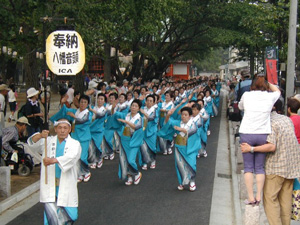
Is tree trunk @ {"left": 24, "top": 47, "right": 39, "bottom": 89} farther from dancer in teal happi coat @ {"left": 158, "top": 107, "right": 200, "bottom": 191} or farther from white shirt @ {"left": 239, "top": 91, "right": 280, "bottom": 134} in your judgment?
white shirt @ {"left": 239, "top": 91, "right": 280, "bottom": 134}

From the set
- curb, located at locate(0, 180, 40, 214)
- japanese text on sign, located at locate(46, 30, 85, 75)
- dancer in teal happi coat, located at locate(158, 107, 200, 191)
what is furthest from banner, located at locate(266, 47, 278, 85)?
curb, located at locate(0, 180, 40, 214)

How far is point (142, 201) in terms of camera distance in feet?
24.8

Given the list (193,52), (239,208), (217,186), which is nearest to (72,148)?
(239,208)

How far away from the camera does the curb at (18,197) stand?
7.10 m

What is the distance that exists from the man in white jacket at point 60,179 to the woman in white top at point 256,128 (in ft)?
6.71

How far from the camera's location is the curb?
23.3 feet

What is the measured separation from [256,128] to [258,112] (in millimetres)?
180

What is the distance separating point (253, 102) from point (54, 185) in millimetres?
2564

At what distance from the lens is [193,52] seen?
31.3 m

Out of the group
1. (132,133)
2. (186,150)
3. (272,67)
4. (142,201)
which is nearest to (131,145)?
(132,133)

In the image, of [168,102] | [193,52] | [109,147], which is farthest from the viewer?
[193,52]

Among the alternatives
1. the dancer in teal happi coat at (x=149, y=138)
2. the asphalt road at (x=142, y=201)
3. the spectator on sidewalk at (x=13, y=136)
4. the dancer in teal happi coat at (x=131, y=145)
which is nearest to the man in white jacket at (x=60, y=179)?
the asphalt road at (x=142, y=201)

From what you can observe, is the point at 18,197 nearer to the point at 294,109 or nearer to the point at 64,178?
the point at 64,178

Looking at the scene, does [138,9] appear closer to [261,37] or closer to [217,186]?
[217,186]
